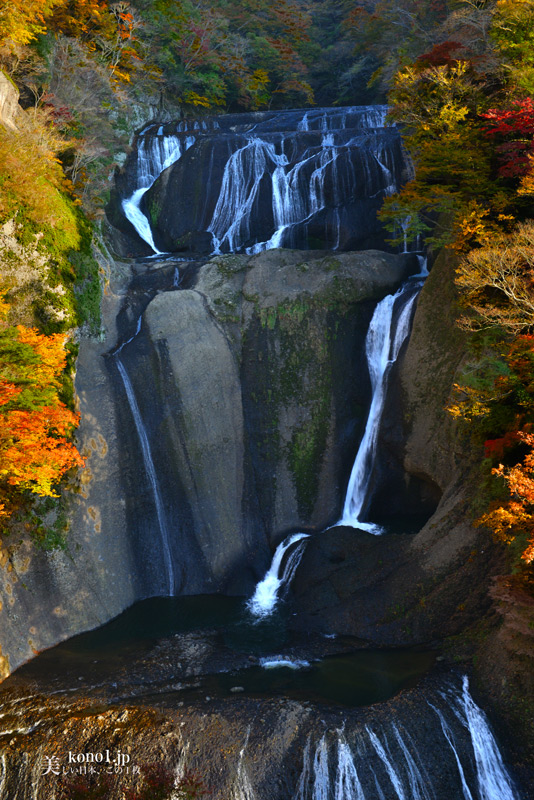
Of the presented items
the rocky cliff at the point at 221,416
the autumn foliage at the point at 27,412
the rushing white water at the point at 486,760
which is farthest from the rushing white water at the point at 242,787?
the rocky cliff at the point at 221,416

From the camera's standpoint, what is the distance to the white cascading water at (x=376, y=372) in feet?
57.1

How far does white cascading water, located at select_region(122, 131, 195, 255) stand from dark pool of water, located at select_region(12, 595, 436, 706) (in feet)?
61.2

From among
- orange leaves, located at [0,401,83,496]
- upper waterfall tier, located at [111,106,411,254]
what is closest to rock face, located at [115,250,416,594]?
upper waterfall tier, located at [111,106,411,254]

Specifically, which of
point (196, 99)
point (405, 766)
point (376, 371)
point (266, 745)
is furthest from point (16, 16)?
point (405, 766)

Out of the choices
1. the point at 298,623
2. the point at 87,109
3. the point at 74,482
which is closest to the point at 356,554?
the point at 298,623

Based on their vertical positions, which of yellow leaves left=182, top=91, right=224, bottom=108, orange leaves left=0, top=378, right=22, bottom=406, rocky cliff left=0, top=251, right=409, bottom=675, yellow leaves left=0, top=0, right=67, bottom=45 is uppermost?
yellow leaves left=182, top=91, right=224, bottom=108

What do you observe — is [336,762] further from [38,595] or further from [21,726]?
[38,595]

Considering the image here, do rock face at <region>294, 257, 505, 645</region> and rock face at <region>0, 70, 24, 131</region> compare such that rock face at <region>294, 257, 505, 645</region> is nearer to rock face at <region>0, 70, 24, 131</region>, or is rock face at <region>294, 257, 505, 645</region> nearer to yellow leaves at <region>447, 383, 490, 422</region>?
yellow leaves at <region>447, 383, 490, 422</region>

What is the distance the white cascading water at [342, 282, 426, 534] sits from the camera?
685 inches

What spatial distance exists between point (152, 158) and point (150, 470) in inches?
678

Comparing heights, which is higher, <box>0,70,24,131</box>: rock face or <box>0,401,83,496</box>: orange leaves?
<box>0,70,24,131</box>: rock face

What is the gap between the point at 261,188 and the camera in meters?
23.8

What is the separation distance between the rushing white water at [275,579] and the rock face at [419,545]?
0.52 meters

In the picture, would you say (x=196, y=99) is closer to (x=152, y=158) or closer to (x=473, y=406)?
(x=152, y=158)
